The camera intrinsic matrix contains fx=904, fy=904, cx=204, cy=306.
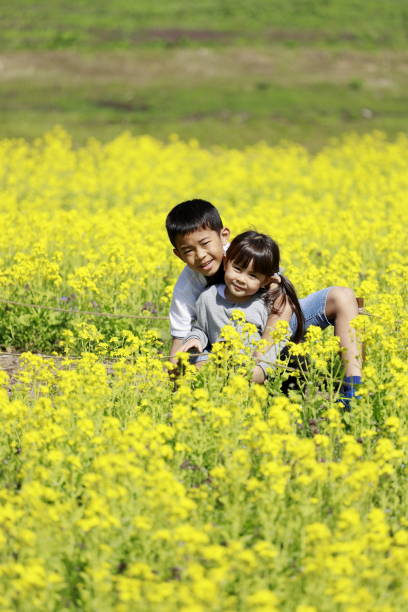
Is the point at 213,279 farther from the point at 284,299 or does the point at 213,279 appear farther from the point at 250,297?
the point at 284,299

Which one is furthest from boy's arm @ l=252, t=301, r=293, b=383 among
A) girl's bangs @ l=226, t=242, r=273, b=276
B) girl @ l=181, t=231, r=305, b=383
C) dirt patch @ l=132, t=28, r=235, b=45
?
dirt patch @ l=132, t=28, r=235, b=45

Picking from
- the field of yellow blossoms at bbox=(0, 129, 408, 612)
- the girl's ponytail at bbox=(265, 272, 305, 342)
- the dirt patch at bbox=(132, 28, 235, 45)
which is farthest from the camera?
the dirt patch at bbox=(132, 28, 235, 45)

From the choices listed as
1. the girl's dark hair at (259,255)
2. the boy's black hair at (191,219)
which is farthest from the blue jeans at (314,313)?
the boy's black hair at (191,219)

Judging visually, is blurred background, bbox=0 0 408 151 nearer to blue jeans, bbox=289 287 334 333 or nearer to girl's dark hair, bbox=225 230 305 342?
blue jeans, bbox=289 287 334 333

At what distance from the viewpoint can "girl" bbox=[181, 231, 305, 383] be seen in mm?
5926

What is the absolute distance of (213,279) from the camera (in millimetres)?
6309

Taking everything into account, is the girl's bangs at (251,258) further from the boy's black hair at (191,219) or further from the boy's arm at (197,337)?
the boy's arm at (197,337)

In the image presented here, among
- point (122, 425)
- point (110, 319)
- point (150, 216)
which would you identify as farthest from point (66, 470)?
point (150, 216)

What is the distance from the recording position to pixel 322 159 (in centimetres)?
1772

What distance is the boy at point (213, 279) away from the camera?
5914mm

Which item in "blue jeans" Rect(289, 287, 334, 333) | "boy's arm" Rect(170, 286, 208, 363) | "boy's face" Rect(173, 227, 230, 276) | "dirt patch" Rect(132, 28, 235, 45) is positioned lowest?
"dirt patch" Rect(132, 28, 235, 45)

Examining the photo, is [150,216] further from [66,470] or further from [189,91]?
[189,91]

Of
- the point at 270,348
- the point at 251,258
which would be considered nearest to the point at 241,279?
the point at 251,258

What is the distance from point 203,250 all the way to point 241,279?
326mm
